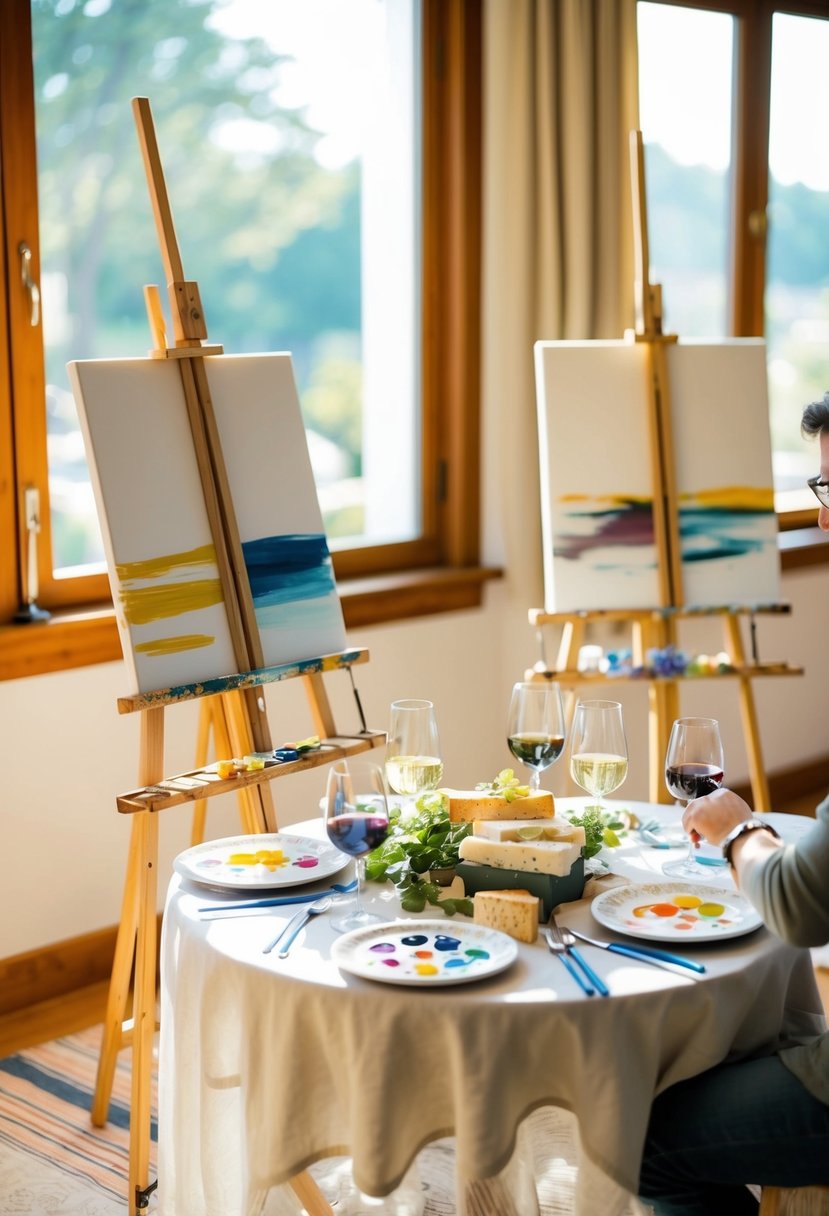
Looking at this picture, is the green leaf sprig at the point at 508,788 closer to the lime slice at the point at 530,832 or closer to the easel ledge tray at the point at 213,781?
the lime slice at the point at 530,832

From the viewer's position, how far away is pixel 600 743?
72.9 inches

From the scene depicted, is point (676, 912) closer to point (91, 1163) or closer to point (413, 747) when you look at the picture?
point (413, 747)

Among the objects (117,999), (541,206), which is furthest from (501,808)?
(541,206)

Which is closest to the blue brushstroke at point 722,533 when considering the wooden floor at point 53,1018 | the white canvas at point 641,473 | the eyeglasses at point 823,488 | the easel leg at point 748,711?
the white canvas at point 641,473

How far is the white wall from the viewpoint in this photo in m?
2.93

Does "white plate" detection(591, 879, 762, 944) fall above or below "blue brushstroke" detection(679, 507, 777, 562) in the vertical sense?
below

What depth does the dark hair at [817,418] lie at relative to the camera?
1.77 m

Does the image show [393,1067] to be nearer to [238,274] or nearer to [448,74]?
[448,74]

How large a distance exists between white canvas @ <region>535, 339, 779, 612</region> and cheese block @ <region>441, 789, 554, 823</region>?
1276 millimetres

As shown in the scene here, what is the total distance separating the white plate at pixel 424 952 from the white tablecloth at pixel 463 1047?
17mm

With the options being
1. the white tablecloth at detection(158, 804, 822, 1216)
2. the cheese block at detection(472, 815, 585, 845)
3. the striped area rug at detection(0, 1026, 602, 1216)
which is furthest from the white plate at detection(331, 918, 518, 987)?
the striped area rug at detection(0, 1026, 602, 1216)

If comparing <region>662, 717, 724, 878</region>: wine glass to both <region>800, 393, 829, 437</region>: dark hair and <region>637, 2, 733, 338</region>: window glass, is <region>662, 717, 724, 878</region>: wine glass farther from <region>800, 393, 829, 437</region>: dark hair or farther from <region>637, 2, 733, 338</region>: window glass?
<region>637, 2, 733, 338</region>: window glass

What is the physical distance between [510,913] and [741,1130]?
1.23 feet

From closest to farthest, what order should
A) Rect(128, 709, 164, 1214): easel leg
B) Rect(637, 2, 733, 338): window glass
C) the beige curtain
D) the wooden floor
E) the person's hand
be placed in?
the person's hand < Rect(128, 709, 164, 1214): easel leg < the wooden floor < the beige curtain < Rect(637, 2, 733, 338): window glass
